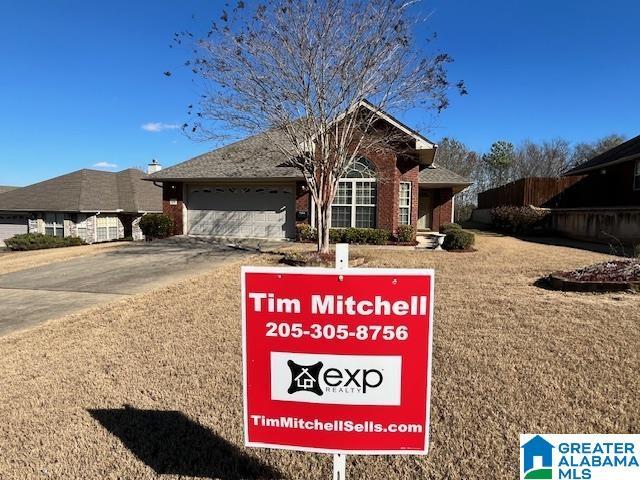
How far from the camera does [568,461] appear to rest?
2.44 metres

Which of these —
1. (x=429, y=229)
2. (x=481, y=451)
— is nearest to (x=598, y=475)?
(x=481, y=451)

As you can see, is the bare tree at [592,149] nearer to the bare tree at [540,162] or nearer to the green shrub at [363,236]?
the bare tree at [540,162]

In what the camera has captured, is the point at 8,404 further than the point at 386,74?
No

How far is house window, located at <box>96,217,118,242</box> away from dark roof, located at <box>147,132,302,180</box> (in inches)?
404

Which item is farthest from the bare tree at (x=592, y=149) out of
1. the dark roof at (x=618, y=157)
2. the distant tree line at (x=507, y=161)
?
the dark roof at (x=618, y=157)

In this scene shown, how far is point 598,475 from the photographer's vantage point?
8.01ft

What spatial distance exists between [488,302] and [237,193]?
14.5m

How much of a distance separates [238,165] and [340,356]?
18.7 metres

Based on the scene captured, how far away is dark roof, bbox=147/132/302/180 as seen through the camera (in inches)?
737

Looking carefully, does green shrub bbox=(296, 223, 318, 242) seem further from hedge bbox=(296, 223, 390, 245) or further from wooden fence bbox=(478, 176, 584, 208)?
wooden fence bbox=(478, 176, 584, 208)

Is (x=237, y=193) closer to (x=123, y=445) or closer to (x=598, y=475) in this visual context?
(x=123, y=445)

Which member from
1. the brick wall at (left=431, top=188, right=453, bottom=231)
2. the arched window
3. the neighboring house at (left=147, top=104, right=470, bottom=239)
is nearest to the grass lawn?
the neighboring house at (left=147, top=104, right=470, bottom=239)

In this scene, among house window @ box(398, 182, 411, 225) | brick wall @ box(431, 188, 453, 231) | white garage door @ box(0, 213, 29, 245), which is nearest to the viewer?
house window @ box(398, 182, 411, 225)

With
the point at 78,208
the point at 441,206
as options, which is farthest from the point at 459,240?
the point at 78,208
